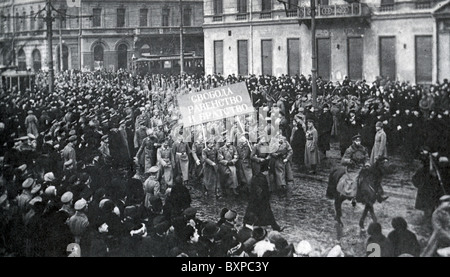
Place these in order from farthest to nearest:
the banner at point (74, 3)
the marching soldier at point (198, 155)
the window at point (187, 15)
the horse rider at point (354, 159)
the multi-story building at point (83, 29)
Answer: the window at point (187, 15) < the banner at point (74, 3) < the marching soldier at point (198, 155) < the multi-story building at point (83, 29) < the horse rider at point (354, 159)

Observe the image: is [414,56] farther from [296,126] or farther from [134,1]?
[134,1]

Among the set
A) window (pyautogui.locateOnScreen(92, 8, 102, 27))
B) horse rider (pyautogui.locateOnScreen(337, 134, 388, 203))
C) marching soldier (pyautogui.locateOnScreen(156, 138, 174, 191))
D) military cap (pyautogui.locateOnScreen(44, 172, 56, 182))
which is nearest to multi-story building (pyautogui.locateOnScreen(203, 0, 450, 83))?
horse rider (pyautogui.locateOnScreen(337, 134, 388, 203))

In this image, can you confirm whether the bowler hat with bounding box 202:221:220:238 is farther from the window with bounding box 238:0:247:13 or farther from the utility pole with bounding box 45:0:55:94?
the window with bounding box 238:0:247:13

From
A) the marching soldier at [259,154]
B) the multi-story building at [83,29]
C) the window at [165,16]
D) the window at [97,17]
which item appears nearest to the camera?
the marching soldier at [259,154]

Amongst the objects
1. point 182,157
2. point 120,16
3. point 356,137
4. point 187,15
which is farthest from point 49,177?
point 187,15

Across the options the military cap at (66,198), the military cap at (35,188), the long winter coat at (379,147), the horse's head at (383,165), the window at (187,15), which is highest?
the window at (187,15)

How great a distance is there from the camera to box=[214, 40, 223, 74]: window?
16.5 meters

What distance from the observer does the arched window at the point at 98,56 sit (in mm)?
13469

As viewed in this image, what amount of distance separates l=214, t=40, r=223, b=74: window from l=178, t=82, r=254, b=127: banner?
5.56 metres

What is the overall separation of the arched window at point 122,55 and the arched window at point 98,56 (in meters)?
0.55

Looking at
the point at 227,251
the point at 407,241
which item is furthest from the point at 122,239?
the point at 407,241

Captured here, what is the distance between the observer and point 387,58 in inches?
342

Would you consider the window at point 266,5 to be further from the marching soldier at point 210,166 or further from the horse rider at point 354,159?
the horse rider at point 354,159

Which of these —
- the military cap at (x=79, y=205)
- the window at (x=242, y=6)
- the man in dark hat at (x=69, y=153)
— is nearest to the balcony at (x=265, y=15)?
the window at (x=242, y=6)
